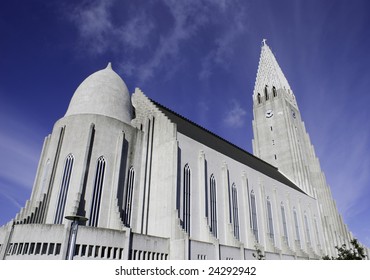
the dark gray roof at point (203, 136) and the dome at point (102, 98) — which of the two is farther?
the dark gray roof at point (203, 136)

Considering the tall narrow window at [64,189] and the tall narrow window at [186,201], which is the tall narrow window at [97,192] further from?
the tall narrow window at [186,201]

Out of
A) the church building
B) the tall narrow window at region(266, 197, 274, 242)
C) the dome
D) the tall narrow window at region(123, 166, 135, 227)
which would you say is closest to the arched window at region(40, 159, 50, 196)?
the church building

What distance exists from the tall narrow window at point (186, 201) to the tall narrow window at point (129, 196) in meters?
4.90

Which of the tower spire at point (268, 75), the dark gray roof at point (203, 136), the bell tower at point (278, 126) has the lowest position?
the dark gray roof at point (203, 136)

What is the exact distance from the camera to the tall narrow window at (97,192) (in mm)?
24047

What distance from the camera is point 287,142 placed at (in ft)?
188

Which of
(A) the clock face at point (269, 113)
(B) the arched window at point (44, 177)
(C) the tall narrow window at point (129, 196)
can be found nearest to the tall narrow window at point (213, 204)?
(C) the tall narrow window at point (129, 196)

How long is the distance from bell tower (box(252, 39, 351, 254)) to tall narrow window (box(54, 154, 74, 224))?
41.3 metres

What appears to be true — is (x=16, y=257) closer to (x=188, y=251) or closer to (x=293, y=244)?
(x=188, y=251)

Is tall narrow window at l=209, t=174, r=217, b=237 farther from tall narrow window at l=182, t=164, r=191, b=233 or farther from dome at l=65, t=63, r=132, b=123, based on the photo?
dome at l=65, t=63, r=132, b=123

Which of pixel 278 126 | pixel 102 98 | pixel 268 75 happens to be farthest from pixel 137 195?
pixel 268 75

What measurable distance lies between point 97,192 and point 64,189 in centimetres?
269

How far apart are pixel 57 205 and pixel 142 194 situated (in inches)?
294

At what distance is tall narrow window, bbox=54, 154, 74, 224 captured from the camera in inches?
925
